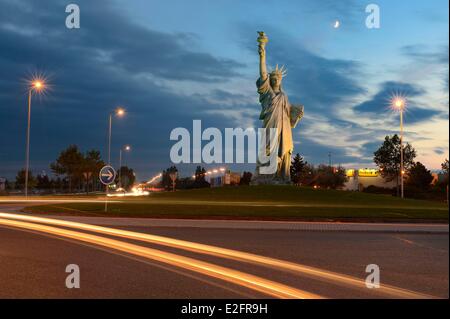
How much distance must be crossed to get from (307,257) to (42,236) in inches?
327

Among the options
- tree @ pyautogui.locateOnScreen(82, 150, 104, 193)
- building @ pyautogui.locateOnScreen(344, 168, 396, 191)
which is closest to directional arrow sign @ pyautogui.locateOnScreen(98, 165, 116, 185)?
tree @ pyautogui.locateOnScreen(82, 150, 104, 193)

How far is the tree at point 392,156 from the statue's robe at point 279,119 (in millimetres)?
44051

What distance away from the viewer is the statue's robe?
62.6 meters

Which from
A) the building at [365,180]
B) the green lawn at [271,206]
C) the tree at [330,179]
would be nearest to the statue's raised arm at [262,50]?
the green lawn at [271,206]

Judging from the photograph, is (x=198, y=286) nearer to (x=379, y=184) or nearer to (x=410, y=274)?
(x=410, y=274)

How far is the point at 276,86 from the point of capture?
6322 cm

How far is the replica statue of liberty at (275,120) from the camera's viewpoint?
62.5 meters

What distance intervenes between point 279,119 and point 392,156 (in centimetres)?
4677

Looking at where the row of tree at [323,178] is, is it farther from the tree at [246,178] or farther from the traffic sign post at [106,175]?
the traffic sign post at [106,175]

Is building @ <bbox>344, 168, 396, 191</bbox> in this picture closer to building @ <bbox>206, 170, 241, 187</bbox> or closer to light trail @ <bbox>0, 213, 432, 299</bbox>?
building @ <bbox>206, 170, 241, 187</bbox>

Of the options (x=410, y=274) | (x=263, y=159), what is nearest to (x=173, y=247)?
(x=410, y=274)

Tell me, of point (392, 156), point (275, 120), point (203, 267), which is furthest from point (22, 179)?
point (203, 267)

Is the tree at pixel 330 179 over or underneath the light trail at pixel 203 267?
over

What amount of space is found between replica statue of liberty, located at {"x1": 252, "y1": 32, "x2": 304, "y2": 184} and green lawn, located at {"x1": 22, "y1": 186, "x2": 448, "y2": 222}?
1026 cm
